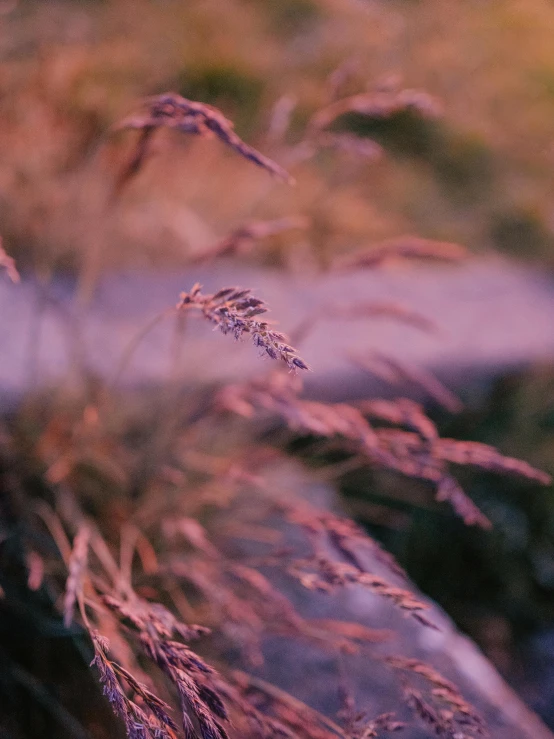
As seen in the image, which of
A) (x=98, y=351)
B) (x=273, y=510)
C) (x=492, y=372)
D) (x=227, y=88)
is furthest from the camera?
(x=227, y=88)

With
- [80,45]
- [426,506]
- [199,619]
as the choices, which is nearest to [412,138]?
[80,45]

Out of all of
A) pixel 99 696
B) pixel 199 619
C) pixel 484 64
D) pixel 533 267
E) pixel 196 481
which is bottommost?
pixel 99 696

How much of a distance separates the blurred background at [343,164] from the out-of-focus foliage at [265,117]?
13 millimetres

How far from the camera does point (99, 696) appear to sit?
121 cm

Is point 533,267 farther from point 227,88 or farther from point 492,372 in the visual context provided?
point 227,88

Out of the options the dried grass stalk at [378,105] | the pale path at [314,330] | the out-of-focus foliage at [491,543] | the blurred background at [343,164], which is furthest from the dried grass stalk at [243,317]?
the out-of-focus foliage at [491,543]

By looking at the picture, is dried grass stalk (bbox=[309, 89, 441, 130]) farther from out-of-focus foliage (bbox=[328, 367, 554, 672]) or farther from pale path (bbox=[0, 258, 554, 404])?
out-of-focus foliage (bbox=[328, 367, 554, 672])

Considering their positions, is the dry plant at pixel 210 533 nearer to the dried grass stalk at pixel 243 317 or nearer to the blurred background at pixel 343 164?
the dried grass stalk at pixel 243 317

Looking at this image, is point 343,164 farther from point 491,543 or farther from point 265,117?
point 491,543

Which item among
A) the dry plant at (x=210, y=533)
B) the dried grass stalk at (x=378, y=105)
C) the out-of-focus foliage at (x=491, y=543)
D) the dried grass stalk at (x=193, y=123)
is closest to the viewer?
the dry plant at (x=210, y=533)

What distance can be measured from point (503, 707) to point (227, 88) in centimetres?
371

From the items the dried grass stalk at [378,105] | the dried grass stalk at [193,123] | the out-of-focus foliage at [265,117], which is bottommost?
the dried grass stalk at [193,123]

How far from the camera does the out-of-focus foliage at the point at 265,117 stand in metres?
2.77

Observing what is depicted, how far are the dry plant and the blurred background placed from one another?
0.31 m
